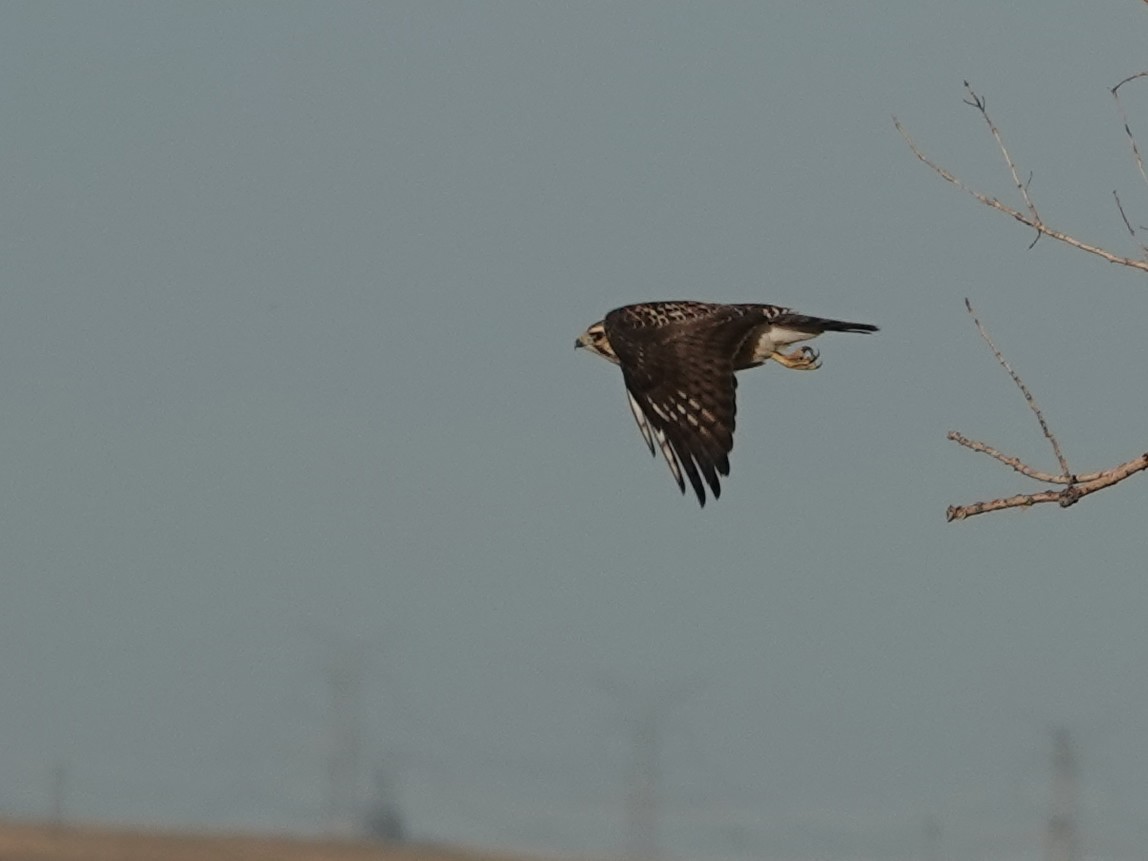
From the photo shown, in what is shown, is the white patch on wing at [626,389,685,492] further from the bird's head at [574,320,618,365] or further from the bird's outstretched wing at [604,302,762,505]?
the bird's head at [574,320,618,365]

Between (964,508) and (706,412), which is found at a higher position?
(706,412)

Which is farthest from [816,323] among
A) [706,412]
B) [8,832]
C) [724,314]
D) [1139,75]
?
[8,832]

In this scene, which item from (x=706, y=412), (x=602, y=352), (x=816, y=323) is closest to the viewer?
(x=706, y=412)

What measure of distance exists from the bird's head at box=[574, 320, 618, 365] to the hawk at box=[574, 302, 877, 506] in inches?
0.5

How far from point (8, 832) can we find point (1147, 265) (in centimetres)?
7418

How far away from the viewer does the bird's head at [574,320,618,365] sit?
20500mm

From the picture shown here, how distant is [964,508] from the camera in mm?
10523

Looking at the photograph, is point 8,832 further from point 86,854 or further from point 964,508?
point 964,508

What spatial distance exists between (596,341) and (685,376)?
4301 mm

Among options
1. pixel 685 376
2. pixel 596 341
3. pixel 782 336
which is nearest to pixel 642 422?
pixel 685 376

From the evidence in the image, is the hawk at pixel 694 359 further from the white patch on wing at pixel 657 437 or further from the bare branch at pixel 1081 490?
the bare branch at pixel 1081 490

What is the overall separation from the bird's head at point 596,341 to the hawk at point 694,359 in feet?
0.04

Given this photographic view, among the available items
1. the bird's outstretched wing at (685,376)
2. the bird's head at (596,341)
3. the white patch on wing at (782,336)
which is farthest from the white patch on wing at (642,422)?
the bird's head at (596,341)

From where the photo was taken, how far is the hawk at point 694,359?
15.0m
